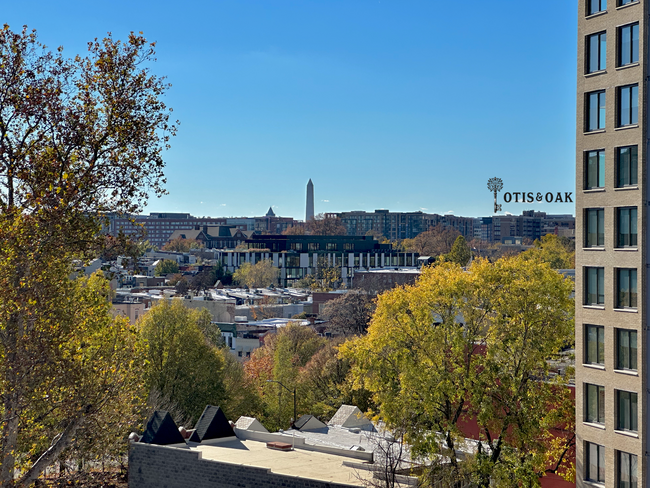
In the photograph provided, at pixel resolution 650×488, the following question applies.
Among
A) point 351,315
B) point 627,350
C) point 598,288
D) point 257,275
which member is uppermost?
point 598,288

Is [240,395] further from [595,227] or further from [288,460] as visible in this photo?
[595,227]

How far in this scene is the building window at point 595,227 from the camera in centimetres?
3344

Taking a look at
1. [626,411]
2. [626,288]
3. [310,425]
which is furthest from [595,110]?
[310,425]

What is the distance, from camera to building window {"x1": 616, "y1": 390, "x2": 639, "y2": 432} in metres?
31.4

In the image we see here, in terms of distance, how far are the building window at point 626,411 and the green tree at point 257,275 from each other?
15608cm

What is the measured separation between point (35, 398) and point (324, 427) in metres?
37.5

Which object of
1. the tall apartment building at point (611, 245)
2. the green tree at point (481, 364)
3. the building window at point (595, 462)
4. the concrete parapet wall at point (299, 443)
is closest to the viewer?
the tall apartment building at point (611, 245)

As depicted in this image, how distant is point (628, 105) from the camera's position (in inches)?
1277

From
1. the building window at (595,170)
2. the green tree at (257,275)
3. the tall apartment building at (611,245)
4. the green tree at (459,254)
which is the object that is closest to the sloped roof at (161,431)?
the tall apartment building at (611,245)

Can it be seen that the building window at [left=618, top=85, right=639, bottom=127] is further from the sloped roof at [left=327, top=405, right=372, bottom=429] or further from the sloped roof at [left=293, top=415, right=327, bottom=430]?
the sloped roof at [left=293, top=415, right=327, bottom=430]

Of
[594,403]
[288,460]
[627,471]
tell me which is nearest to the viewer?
[627,471]

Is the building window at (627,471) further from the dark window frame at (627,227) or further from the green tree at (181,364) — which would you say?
the green tree at (181,364)

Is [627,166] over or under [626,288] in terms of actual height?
over

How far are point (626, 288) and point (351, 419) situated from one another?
2710 cm
